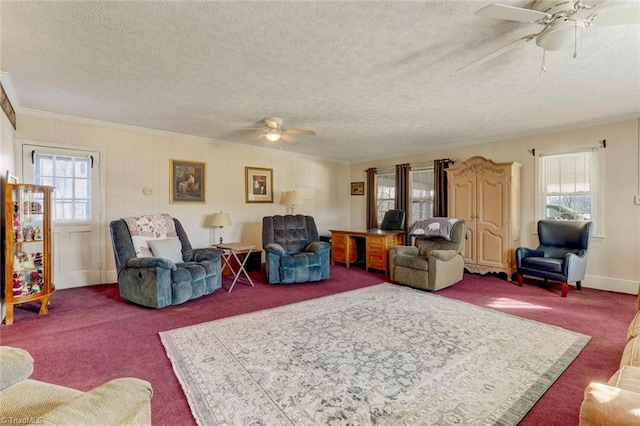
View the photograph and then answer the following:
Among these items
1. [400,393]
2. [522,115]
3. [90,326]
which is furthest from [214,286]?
[522,115]

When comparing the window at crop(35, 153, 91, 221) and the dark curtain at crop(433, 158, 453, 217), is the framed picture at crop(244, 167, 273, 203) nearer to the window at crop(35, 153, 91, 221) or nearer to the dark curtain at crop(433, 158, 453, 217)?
A: the window at crop(35, 153, 91, 221)

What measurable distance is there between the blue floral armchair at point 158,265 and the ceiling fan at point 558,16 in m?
3.56

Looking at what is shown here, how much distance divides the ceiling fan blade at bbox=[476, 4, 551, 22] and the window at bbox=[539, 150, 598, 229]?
3.67 metres

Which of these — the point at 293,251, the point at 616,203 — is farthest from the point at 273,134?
the point at 616,203

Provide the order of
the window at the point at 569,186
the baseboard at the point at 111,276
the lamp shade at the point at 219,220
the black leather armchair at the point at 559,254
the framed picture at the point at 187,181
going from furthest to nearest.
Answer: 1. the framed picture at the point at 187,181
2. the lamp shade at the point at 219,220
3. the baseboard at the point at 111,276
4. the window at the point at 569,186
5. the black leather armchair at the point at 559,254

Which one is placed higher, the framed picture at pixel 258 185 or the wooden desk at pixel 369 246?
the framed picture at pixel 258 185

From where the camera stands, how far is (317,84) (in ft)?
9.77

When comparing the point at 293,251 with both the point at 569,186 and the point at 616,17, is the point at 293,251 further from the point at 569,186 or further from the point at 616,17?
the point at 569,186

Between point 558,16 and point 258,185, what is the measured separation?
495 cm

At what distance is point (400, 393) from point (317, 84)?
2.71m

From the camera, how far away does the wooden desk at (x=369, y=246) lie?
5.15 meters

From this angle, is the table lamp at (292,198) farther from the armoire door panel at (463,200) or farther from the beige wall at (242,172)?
the armoire door panel at (463,200)

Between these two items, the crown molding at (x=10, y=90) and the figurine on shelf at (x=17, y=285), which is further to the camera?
the figurine on shelf at (x=17, y=285)

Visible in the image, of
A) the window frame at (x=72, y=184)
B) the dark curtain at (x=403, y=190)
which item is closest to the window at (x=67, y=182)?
the window frame at (x=72, y=184)
